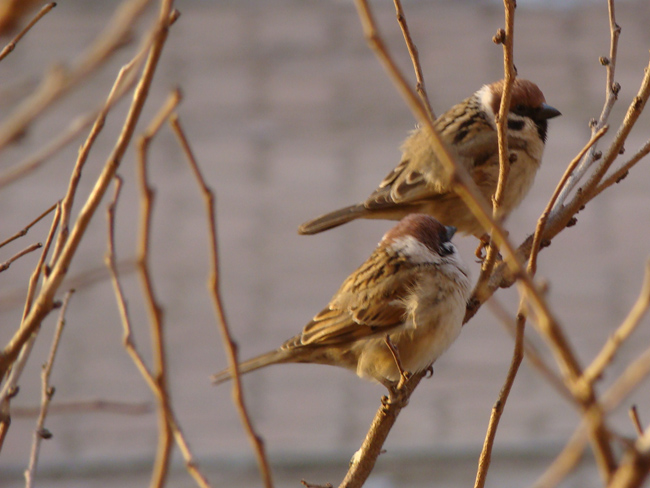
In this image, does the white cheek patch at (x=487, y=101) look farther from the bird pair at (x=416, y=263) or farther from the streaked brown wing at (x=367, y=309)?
the streaked brown wing at (x=367, y=309)

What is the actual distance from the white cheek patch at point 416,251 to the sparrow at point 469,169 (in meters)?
0.30

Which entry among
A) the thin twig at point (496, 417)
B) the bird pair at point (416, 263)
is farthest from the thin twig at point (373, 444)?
the thin twig at point (496, 417)

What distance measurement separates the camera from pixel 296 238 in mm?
6449

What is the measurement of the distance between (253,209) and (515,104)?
3.61 m

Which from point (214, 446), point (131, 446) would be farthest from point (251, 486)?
point (131, 446)

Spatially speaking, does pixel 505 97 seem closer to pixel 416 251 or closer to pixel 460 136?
pixel 416 251

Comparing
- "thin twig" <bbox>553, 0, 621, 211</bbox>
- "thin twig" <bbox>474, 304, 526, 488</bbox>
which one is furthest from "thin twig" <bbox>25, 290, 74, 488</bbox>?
"thin twig" <bbox>553, 0, 621, 211</bbox>

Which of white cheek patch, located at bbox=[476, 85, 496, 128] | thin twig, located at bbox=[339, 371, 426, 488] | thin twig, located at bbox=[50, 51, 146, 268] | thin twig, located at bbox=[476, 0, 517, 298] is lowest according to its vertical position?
thin twig, located at bbox=[339, 371, 426, 488]

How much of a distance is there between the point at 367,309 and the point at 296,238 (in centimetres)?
382

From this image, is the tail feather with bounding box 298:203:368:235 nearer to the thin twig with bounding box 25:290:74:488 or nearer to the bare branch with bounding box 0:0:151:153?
the thin twig with bounding box 25:290:74:488

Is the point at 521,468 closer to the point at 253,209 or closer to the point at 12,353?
the point at 253,209

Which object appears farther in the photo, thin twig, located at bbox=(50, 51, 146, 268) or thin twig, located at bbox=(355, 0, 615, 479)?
thin twig, located at bbox=(50, 51, 146, 268)

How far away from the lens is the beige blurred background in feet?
16.4

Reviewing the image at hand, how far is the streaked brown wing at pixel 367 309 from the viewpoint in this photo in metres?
2.61
